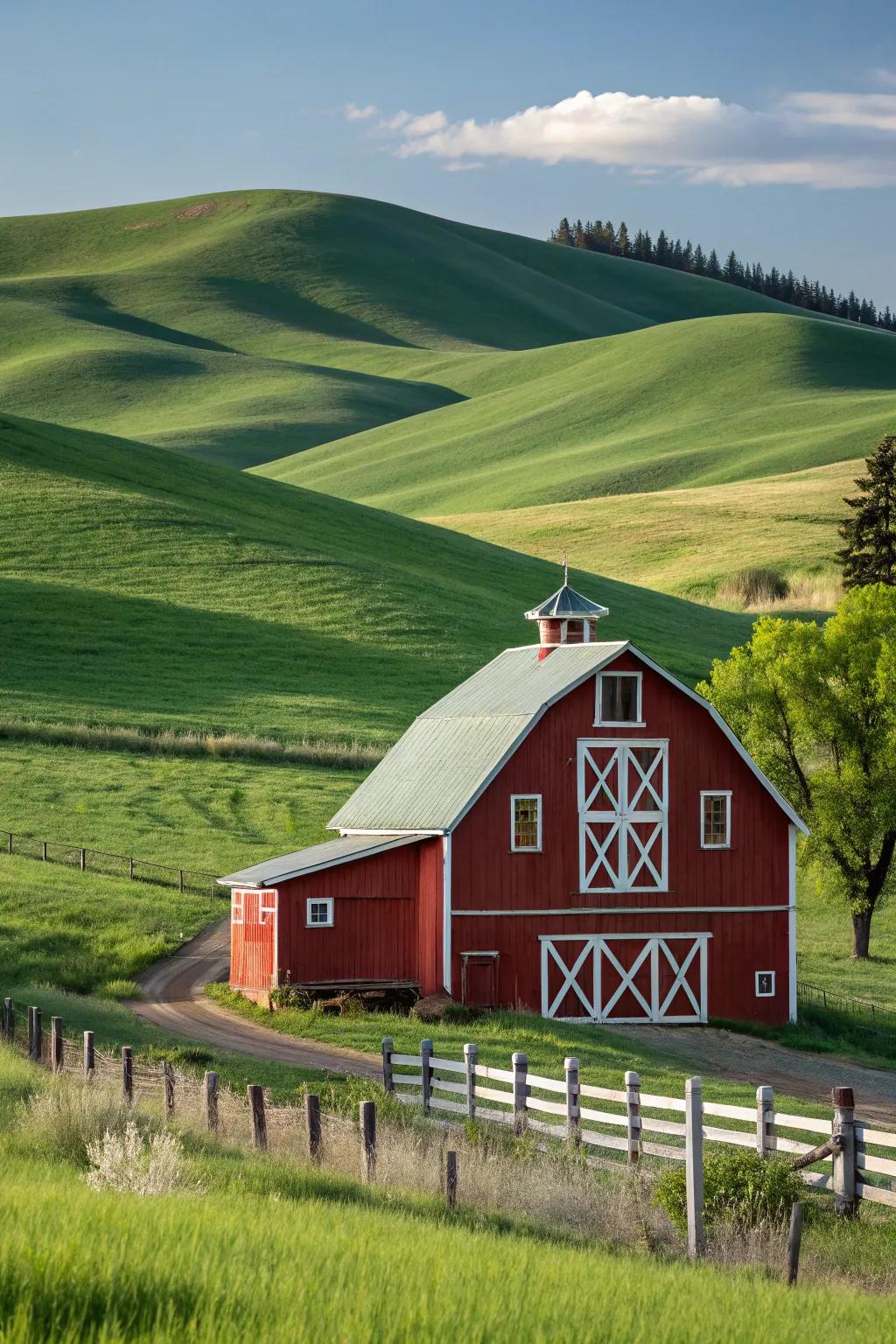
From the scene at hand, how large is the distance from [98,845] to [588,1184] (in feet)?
107

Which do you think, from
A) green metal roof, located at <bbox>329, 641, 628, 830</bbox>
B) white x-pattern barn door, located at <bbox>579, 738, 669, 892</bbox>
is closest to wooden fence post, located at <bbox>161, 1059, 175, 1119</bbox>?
green metal roof, located at <bbox>329, 641, 628, 830</bbox>

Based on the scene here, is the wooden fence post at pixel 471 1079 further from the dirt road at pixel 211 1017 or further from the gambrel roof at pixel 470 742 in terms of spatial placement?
the gambrel roof at pixel 470 742

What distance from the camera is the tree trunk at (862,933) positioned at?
165 ft

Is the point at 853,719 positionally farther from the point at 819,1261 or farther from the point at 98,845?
the point at 819,1261

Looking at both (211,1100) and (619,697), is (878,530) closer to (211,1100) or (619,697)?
(619,697)

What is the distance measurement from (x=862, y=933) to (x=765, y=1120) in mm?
33456

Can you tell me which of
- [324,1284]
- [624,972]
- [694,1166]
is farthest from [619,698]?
[324,1284]

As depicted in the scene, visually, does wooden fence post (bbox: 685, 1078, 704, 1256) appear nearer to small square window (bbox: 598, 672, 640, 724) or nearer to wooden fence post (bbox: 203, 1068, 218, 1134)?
wooden fence post (bbox: 203, 1068, 218, 1134)

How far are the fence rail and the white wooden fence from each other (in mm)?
19672

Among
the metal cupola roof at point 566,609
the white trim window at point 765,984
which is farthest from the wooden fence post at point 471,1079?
the metal cupola roof at point 566,609

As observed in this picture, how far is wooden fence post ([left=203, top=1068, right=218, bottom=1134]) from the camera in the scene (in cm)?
1975

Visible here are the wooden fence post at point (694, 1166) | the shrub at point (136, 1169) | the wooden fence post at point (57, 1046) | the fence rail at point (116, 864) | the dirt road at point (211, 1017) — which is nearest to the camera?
the shrub at point (136, 1169)

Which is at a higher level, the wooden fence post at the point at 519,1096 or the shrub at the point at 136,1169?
the shrub at the point at 136,1169

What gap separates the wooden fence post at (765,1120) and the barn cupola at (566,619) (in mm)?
25820
